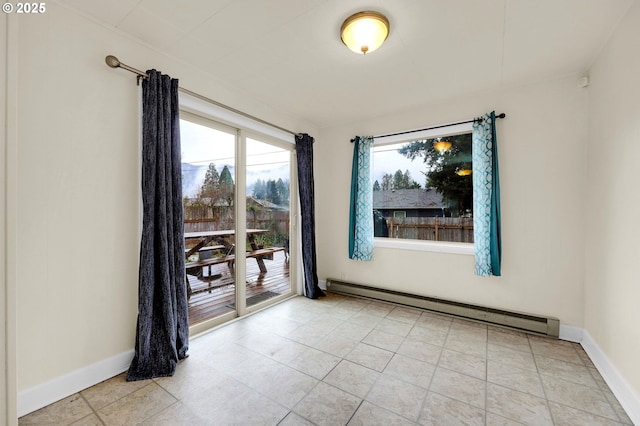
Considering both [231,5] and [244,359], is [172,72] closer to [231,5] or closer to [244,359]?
[231,5]

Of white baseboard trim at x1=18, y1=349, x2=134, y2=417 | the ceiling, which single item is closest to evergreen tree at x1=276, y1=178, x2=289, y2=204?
the ceiling

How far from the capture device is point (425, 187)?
3.47 m

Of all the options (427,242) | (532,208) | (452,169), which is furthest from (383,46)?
(427,242)

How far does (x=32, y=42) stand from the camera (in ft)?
5.32

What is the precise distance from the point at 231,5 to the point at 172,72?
927 millimetres

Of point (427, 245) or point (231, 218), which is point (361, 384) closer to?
point (427, 245)

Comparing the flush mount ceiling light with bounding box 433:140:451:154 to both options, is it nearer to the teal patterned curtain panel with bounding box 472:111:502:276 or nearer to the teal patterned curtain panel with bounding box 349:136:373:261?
the teal patterned curtain panel with bounding box 472:111:502:276

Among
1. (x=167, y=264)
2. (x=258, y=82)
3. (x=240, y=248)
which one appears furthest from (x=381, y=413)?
(x=258, y=82)

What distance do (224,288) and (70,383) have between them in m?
1.37

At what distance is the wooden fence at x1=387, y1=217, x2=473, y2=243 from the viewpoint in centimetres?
323

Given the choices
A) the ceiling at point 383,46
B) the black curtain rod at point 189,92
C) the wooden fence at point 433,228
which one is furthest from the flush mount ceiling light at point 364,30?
the wooden fence at point 433,228

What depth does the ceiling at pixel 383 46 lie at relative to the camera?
1.73 metres

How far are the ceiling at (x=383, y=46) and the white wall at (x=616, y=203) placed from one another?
0.28 m

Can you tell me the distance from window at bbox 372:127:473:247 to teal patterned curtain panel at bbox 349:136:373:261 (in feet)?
0.75
